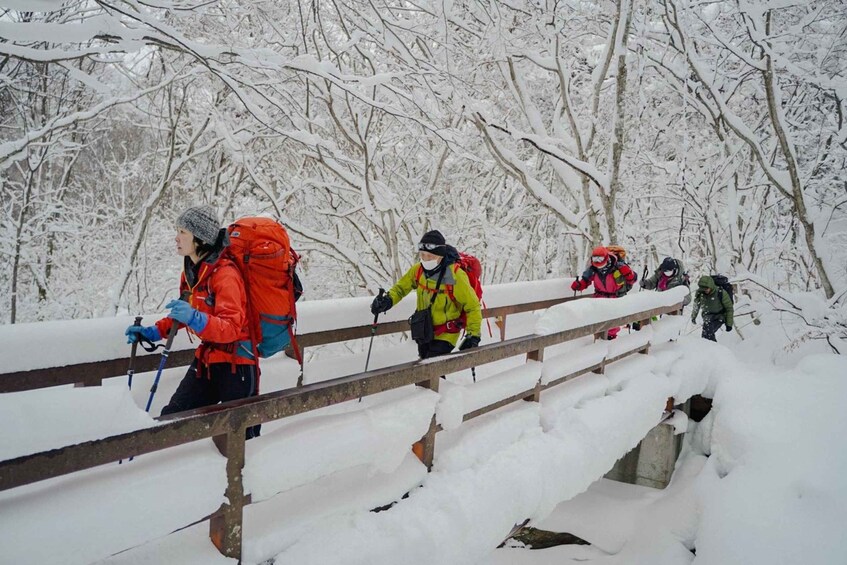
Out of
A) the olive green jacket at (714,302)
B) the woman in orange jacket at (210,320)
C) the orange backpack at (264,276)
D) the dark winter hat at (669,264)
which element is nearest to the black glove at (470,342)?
the orange backpack at (264,276)

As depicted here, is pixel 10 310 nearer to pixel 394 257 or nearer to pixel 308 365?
pixel 394 257

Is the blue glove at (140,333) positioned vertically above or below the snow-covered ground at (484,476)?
above

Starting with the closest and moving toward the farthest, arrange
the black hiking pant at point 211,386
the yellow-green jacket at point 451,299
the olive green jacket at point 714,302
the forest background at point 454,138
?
the black hiking pant at point 211,386 → the yellow-green jacket at point 451,299 → the olive green jacket at point 714,302 → the forest background at point 454,138

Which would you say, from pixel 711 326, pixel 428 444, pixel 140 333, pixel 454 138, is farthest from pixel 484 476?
pixel 711 326

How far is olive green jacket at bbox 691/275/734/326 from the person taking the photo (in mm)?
8156

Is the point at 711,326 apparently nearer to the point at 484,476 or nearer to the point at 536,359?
the point at 536,359

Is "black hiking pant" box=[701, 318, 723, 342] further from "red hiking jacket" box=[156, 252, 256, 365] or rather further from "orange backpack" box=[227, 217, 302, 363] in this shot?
"red hiking jacket" box=[156, 252, 256, 365]

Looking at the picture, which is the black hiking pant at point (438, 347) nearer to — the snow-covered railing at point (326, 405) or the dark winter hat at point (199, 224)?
the snow-covered railing at point (326, 405)

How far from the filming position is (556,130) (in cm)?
1145

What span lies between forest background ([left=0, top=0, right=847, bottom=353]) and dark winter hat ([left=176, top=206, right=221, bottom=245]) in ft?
7.63

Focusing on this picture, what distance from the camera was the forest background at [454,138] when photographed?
326 inches

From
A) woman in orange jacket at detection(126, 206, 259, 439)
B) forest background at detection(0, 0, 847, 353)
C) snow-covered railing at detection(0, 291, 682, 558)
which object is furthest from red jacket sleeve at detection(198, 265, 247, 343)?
forest background at detection(0, 0, 847, 353)

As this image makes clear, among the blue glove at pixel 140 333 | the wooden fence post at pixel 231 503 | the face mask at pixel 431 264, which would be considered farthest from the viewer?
the face mask at pixel 431 264

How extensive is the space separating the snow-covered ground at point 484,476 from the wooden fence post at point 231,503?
0.05m
